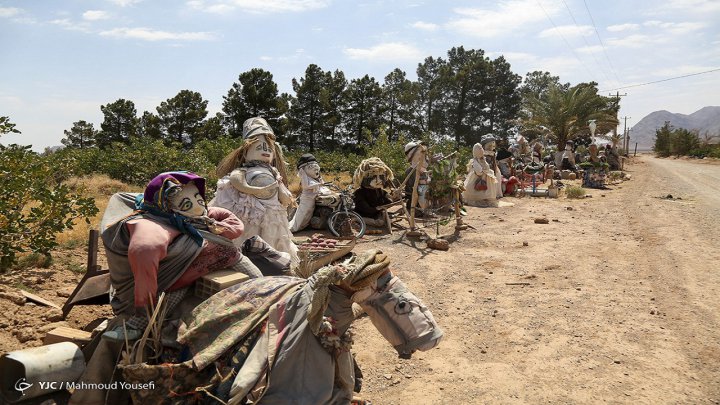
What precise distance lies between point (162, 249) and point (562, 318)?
13.4 ft

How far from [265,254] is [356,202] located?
5943 mm

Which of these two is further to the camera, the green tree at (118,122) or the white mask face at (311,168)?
the green tree at (118,122)

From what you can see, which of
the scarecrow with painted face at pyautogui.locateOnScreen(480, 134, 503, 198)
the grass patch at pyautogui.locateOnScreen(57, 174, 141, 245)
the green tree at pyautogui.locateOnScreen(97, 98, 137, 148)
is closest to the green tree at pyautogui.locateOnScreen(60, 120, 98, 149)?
the green tree at pyautogui.locateOnScreen(97, 98, 137, 148)

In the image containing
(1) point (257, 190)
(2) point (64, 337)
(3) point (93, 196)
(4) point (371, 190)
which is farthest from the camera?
(3) point (93, 196)

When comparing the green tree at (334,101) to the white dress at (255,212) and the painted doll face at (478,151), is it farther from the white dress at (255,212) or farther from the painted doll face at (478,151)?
the white dress at (255,212)

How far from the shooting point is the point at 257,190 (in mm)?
5191

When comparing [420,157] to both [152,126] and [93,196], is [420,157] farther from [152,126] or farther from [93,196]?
[152,126]

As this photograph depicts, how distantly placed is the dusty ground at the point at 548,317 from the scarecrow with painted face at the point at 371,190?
3.18 ft

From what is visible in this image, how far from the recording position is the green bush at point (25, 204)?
4.88m

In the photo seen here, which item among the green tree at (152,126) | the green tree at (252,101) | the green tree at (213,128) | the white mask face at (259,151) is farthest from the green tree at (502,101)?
the white mask face at (259,151)

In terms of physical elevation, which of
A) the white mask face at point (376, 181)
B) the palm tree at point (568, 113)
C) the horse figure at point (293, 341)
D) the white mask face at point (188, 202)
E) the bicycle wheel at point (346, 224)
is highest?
the palm tree at point (568, 113)

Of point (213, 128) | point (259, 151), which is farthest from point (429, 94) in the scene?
point (259, 151)

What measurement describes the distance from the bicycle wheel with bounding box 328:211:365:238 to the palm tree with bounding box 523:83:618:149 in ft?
59.2

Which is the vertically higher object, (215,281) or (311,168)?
(311,168)
